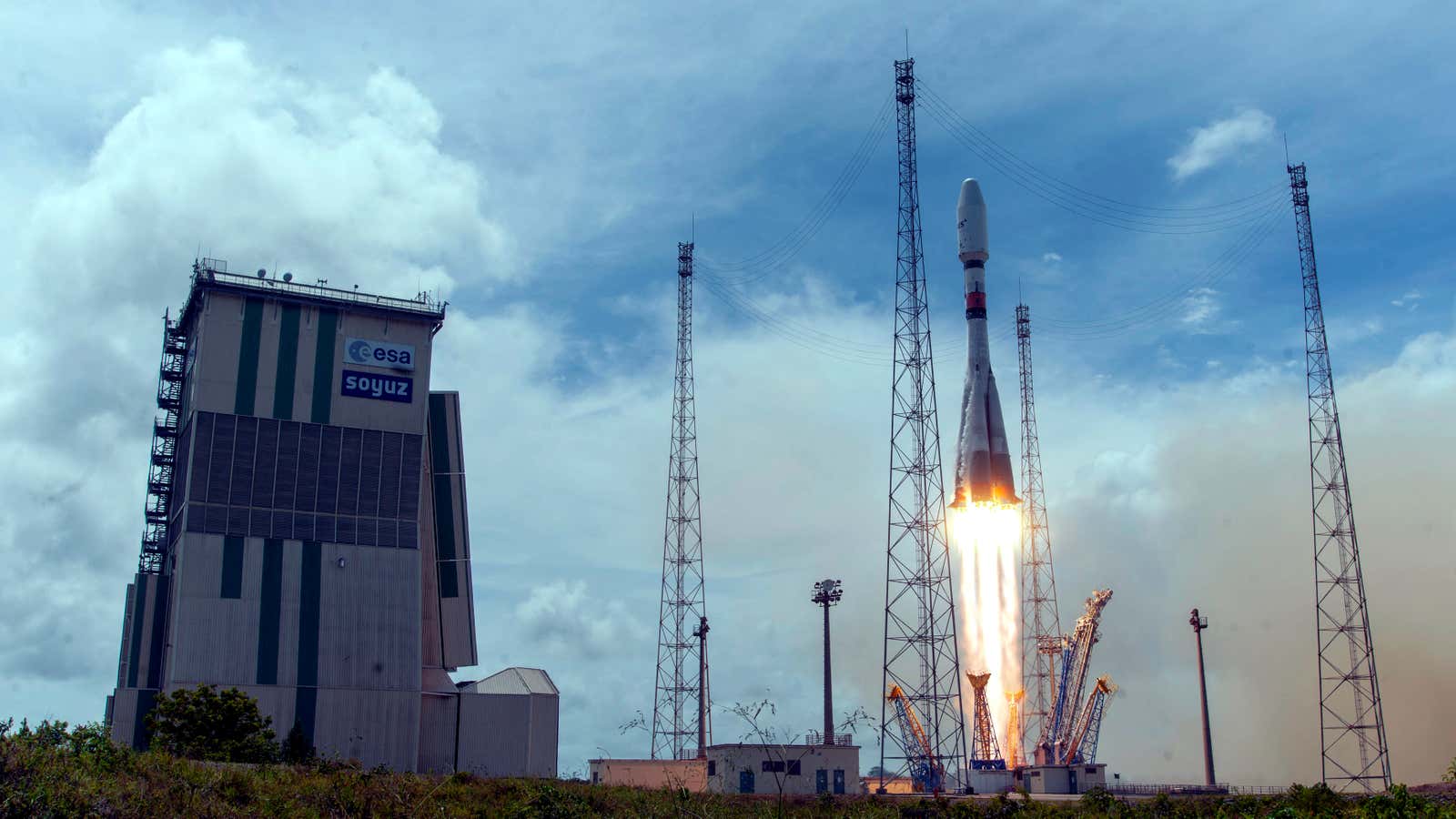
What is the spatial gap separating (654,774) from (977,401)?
3343cm

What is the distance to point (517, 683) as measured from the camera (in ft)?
274

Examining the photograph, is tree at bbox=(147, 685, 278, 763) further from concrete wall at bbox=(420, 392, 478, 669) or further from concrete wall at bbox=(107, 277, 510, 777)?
concrete wall at bbox=(420, 392, 478, 669)

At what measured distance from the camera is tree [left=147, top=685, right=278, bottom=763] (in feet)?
215

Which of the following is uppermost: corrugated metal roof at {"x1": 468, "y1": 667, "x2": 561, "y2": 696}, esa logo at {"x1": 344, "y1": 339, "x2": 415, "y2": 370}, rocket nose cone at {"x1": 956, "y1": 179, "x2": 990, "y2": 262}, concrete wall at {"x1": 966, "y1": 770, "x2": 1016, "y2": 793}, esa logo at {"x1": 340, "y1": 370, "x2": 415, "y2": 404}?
rocket nose cone at {"x1": 956, "y1": 179, "x2": 990, "y2": 262}

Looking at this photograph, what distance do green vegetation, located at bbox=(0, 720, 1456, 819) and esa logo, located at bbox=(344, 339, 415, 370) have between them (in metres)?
30.2

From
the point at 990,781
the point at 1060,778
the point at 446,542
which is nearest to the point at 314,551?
the point at 446,542

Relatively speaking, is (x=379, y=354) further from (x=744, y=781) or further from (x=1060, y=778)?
(x=1060, y=778)

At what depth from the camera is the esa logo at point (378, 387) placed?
268 ft

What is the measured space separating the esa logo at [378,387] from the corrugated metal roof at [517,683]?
19534mm

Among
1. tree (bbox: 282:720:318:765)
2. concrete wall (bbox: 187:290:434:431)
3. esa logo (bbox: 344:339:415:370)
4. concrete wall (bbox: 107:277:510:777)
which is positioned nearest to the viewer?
tree (bbox: 282:720:318:765)

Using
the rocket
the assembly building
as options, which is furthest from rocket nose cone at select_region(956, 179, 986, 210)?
the assembly building

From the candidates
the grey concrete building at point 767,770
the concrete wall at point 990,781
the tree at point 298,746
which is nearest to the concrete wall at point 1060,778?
the concrete wall at point 990,781

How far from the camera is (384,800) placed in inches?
1688

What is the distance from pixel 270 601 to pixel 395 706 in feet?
32.7
